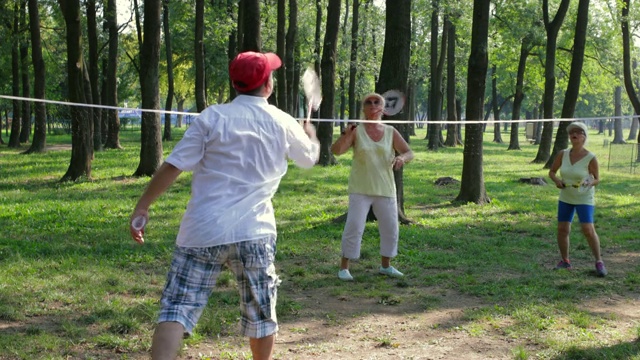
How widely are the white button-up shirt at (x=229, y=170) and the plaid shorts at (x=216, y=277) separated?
6 cm

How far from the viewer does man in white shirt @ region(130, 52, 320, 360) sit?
→ 350 centimetres

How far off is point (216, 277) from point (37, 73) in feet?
78.3

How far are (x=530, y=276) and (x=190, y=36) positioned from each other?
35.0 meters

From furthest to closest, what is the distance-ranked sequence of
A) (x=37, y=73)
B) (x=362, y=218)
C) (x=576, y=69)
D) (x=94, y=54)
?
(x=37, y=73)
(x=94, y=54)
(x=576, y=69)
(x=362, y=218)

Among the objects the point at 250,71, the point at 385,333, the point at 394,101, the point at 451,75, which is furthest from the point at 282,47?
the point at 250,71

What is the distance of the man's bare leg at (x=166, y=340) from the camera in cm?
325

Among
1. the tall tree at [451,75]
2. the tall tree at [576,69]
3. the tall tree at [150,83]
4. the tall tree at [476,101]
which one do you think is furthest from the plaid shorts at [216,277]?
the tall tree at [451,75]

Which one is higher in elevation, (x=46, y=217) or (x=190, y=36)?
(x=190, y=36)

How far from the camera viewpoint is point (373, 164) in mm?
7230

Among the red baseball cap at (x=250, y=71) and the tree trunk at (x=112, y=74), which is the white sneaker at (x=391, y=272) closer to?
the red baseball cap at (x=250, y=71)

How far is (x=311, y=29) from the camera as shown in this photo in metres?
42.3

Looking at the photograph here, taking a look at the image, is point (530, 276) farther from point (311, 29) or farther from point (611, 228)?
point (311, 29)

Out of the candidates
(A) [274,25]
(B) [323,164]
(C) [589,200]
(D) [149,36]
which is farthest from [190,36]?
(C) [589,200]

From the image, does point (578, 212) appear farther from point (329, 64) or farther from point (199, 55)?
point (199, 55)
